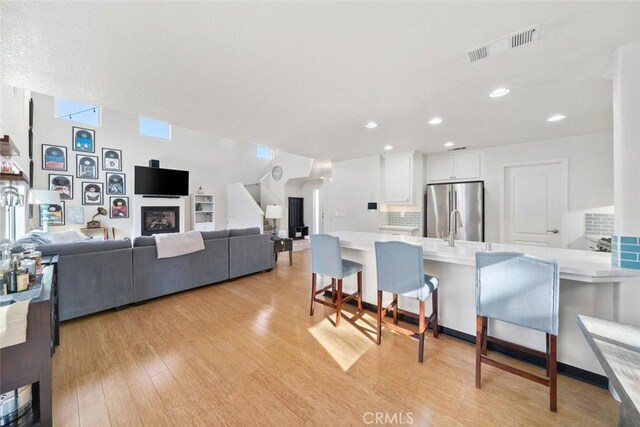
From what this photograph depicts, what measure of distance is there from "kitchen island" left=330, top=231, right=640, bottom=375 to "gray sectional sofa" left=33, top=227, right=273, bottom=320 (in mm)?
2309

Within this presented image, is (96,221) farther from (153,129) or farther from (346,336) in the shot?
(346,336)

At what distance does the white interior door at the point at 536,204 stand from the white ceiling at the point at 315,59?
1.16 meters

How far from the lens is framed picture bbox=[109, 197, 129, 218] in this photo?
576cm

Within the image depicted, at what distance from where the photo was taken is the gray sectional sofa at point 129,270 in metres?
2.58

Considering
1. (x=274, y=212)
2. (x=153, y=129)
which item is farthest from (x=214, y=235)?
(x=153, y=129)

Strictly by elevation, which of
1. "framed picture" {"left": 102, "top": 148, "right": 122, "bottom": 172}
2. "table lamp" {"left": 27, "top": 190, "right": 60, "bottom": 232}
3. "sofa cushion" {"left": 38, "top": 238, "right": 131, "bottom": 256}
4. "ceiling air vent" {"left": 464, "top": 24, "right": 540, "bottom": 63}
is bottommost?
"sofa cushion" {"left": 38, "top": 238, "right": 131, "bottom": 256}

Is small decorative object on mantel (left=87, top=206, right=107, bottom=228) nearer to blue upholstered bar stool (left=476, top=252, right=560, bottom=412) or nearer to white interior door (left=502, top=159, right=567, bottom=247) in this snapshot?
blue upholstered bar stool (left=476, top=252, right=560, bottom=412)

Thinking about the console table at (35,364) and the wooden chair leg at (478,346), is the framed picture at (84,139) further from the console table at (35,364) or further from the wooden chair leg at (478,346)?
the wooden chair leg at (478,346)

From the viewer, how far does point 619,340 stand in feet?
4.04

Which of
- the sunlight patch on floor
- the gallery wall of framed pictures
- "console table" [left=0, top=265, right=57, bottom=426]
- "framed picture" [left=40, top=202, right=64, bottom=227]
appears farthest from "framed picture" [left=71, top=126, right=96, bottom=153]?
the sunlight patch on floor

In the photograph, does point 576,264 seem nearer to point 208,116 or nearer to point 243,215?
point 208,116

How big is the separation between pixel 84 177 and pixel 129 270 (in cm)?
417

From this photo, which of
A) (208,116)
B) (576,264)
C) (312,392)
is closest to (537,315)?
(576,264)

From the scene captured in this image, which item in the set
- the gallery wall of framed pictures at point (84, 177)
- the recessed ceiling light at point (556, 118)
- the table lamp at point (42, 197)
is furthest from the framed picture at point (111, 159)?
the recessed ceiling light at point (556, 118)
